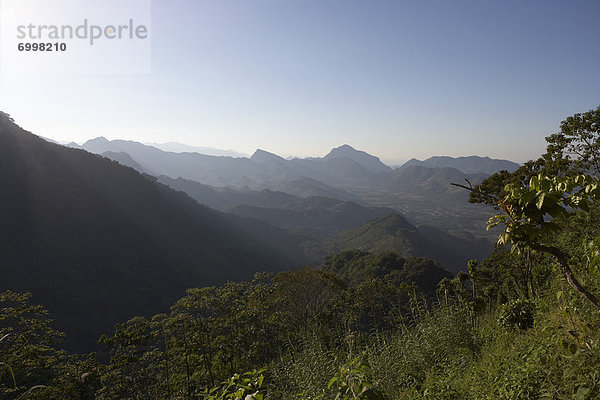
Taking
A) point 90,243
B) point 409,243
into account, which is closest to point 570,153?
point 90,243

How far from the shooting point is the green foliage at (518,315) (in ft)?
16.8

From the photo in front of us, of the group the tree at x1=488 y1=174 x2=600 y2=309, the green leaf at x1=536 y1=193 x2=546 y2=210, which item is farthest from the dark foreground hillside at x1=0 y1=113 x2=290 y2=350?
the green leaf at x1=536 y1=193 x2=546 y2=210

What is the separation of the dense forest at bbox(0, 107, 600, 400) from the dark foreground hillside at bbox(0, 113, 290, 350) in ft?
116

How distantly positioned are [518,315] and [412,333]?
241 centimetres

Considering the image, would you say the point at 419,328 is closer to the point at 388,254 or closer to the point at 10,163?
the point at 388,254

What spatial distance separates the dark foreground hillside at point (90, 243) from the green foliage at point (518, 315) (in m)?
52.2

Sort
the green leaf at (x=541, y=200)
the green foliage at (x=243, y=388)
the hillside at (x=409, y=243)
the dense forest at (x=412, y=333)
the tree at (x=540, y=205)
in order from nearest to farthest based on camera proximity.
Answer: the green foliage at (x=243, y=388) < the green leaf at (x=541, y=200) < the tree at (x=540, y=205) < the dense forest at (x=412, y=333) < the hillside at (x=409, y=243)

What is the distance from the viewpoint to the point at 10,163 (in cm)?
5997

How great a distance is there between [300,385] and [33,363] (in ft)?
43.7

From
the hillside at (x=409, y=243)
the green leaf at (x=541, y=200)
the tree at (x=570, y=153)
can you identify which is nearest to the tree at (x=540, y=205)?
the green leaf at (x=541, y=200)

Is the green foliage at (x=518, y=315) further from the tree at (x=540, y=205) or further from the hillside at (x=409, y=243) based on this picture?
the hillside at (x=409, y=243)

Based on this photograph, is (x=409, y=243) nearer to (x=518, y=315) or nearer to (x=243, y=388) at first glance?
(x=518, y=315)

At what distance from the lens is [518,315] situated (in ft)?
17.0

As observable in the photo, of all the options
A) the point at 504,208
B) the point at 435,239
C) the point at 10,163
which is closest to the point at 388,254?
the point at 504,208
